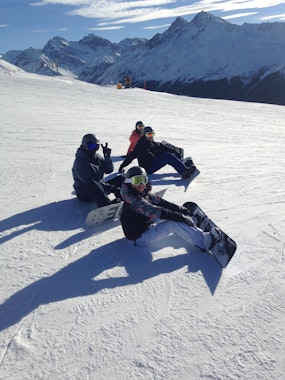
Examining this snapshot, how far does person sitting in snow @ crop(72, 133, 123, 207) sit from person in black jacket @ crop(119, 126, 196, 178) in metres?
1.77

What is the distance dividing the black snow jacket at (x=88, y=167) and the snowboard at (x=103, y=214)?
676 millimetres

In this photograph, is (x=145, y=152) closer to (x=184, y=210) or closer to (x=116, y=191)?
(x=116, y=191)

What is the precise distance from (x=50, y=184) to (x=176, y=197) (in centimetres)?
264

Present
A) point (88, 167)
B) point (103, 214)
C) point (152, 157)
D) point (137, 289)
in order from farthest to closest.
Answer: point (152, 157), point (88, 167), point (103, 214), point (137, 289)

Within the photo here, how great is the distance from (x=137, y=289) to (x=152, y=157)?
15.2 ft

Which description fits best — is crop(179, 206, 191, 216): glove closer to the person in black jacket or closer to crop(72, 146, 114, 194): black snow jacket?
crop(72, 146, 114, 194): black snow jacket

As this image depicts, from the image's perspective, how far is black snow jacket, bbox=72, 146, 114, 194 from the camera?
607 centimetres

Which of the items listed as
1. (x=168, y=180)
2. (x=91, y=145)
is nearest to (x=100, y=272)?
(x=91, y=145)

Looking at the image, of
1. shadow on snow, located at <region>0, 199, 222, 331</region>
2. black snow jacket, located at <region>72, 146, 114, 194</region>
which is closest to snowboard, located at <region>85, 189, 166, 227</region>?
shadow on snow, located at <region>0, 199, 222, 331</region>

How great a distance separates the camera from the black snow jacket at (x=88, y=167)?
607 cm

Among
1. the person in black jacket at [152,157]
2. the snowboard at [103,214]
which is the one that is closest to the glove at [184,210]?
the snowboard at [103,214]

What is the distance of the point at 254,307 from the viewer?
12.8 ft

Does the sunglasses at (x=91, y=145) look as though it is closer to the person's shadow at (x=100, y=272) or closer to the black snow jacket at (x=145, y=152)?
the person's shadow at (x=100, y=272)

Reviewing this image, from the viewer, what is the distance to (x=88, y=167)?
6.07 metres
